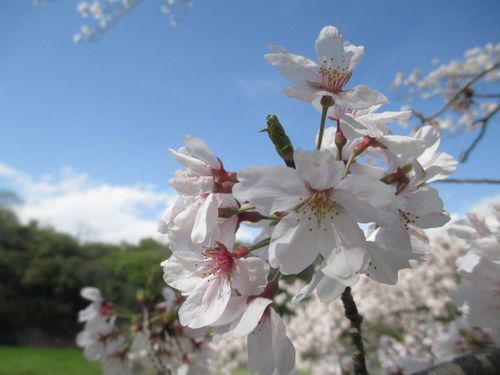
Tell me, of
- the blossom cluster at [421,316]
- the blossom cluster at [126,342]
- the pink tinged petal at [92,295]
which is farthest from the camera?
the pink tinged petal at [92,295]

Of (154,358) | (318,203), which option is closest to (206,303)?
(318,203)

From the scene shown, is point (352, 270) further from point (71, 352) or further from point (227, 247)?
point (71, 352)

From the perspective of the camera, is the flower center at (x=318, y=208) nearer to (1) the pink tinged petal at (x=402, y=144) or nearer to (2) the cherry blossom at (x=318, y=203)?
(2) the cherry blossom at (x=318, y=203)

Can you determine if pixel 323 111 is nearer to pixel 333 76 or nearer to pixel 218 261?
pixel 333 76

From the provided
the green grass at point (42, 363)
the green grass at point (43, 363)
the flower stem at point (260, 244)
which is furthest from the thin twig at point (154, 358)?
the green grass at point (42, 363)

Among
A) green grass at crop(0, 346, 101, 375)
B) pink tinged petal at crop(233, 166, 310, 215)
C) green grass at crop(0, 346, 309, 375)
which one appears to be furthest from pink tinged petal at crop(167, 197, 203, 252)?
green grass at crop(0, 346, 101, 375)

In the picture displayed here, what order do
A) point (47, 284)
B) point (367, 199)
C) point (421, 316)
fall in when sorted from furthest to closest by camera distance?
point (47, 284), point (421, 316), point (367, 199)

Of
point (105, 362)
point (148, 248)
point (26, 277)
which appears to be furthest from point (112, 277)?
point (105, 362)

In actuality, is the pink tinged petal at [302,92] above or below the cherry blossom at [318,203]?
above
